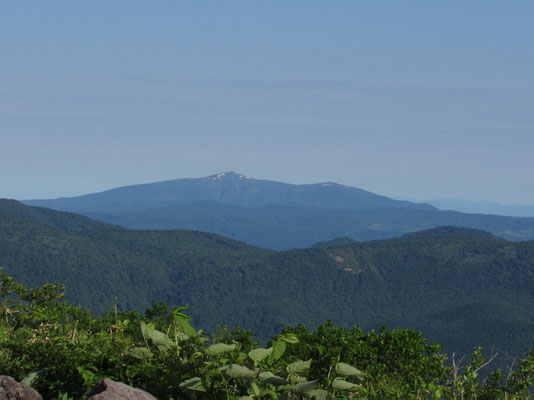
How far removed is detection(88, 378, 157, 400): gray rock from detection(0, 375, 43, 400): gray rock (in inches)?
38.9

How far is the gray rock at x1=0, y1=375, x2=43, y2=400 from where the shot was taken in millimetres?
8492

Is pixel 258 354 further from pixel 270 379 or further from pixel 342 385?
pixel 342 385

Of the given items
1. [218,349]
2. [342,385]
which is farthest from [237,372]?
[342,385]

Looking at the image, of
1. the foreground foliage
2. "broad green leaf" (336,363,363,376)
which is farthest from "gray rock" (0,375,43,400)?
"broad green leaf" (336,363,363,376)

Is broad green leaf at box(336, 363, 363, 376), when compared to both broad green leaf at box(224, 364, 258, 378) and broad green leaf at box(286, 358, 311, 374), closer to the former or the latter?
broad green leaf at box(286, 358, 311, 374)

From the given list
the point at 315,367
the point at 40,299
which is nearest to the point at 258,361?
the point at 315,367

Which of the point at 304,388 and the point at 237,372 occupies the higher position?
the point at 237,372

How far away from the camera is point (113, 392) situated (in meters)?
8.12

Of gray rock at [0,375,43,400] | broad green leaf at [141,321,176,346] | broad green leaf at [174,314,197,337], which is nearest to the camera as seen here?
gray rock at [0,375,43,400]

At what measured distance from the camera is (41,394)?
965 centimetres

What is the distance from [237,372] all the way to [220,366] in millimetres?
458

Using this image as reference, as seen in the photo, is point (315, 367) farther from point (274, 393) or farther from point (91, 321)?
point (91, 321)

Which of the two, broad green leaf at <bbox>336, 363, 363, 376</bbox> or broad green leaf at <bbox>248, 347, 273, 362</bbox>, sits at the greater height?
broad green leaf at <bbox>248, 347, 273, 362</bbox>

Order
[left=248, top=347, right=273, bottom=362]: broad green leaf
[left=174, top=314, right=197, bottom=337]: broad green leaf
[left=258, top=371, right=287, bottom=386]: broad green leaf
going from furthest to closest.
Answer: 1. [left=174, top=314, right=197, bottom=337]: broad green leaf
2. [left=248, top=347, right=273, bottom=362]: broad green leaf
3. [left=258, top=371, right=287, bottom=386]: broad green leaf
